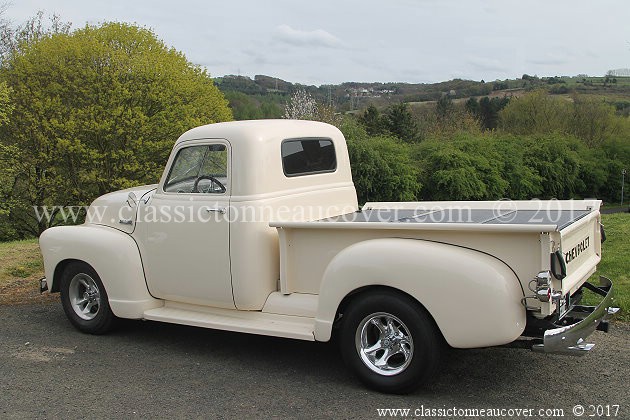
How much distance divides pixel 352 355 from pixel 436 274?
0.89 m

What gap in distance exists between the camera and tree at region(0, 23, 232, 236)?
14.7 meters

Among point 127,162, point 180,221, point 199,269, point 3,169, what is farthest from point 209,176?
point 3,169

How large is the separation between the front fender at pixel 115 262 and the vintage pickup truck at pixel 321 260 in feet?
0.04

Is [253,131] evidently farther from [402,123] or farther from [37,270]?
[402,123]

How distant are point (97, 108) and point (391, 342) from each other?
41.3ft

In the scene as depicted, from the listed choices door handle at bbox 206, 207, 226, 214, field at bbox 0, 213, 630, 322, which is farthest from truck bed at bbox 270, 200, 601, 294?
field at bbox 0, 213, 630, 322

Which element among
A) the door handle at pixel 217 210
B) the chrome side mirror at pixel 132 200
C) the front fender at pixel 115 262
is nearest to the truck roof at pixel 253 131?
the door handle at pixel 217 210

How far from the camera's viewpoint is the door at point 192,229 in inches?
197

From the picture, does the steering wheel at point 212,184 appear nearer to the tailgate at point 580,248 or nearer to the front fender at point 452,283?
the front fender at point 452,283

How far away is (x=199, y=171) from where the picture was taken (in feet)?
17.7

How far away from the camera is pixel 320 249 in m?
4.54

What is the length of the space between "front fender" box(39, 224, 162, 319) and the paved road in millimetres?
398

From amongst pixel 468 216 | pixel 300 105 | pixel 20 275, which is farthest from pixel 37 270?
pixel 300 105

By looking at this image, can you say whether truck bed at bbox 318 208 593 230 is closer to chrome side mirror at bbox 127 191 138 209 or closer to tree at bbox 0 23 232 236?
chrome side mirror at bbox 127 191 138 209
